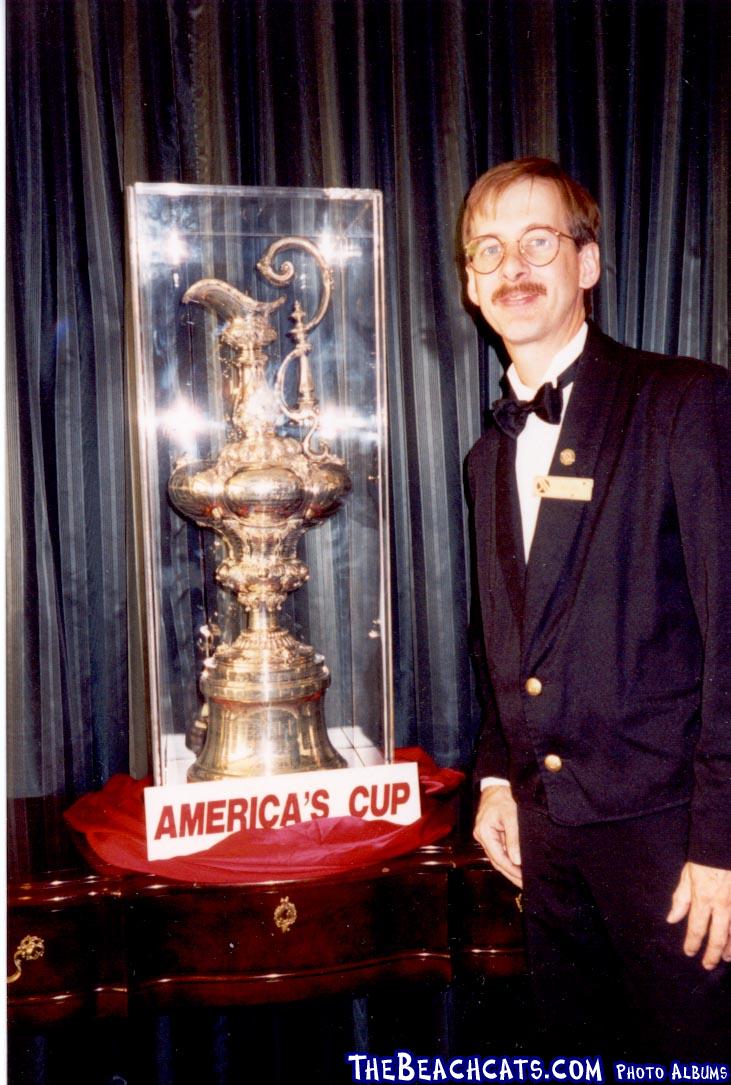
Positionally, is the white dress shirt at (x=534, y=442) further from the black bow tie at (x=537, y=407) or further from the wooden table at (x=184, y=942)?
the wooden table at (x=184, y=942)

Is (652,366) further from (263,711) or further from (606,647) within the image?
(263,711)

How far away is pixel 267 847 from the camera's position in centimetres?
115

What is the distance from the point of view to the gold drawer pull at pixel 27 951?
43.3 inches

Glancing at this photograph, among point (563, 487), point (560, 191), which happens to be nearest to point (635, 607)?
point (563, 487)

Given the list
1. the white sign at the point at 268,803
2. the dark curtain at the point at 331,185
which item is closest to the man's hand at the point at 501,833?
the white sign at the point at 268,803

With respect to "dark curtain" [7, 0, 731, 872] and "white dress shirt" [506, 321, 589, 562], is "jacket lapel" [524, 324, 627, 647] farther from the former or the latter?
"dark curtain" [7, 0, 731, 872]

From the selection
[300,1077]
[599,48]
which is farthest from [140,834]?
[599,48]

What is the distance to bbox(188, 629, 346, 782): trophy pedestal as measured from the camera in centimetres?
122

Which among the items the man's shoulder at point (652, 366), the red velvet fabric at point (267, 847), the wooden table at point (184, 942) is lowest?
the wooden table at point (184, 942)

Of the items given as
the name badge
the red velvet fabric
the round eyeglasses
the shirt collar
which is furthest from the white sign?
the round eyeglasses

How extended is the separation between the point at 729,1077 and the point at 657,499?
24.1 inches

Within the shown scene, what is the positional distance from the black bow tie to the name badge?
88 millimetres

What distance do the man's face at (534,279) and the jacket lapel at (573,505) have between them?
0.09 meters

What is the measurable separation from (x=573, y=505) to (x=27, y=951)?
893 millimetres
